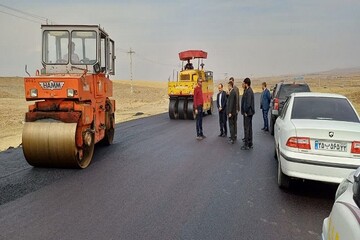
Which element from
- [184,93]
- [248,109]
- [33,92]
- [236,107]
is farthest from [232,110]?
[184,93]

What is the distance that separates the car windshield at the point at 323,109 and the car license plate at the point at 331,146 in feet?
A: 3.50

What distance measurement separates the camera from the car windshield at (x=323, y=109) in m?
6.72

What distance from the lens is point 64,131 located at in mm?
7605

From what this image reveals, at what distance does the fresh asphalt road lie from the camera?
15.4ft

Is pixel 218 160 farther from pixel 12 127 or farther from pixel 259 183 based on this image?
pixel 12 127

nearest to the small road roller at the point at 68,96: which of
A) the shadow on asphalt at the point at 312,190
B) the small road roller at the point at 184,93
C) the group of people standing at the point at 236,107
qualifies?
the group of people standing at the point at 236,107

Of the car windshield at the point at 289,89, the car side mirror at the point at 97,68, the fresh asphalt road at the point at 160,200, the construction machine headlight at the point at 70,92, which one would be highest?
the car side mirror at the point at 97,68

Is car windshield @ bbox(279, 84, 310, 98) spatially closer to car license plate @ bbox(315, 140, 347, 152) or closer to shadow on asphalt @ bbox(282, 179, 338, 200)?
shadow on asphalt @ bbox(282, 179, 338, 200)

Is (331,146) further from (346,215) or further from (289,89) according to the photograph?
(289,89)

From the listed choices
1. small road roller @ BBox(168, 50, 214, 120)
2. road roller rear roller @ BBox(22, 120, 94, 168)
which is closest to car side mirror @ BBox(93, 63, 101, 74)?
road roller rear roller @ BBox(22, 120, 94, 168)

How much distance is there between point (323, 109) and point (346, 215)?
4.85m

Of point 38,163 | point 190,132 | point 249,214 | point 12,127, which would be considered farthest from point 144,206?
point 12,127

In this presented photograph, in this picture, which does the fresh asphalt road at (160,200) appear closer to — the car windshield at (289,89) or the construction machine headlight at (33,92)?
the construction machine headlight at (33,92)

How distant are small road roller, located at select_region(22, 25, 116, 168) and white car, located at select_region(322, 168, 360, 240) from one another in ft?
19.2
